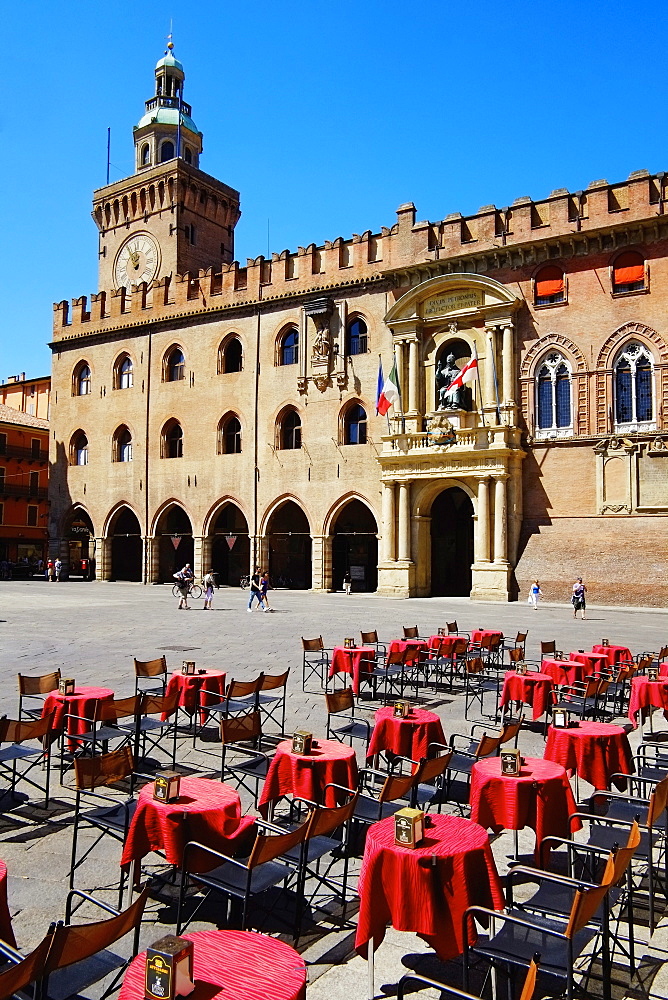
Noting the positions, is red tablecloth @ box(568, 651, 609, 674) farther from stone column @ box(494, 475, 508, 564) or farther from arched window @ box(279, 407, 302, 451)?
arched window @ box(279, 407, 302, 451)

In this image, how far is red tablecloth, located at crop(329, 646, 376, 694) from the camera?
1077 centimetres

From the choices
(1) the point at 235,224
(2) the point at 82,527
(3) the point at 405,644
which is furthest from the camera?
(2) the point at 82,527

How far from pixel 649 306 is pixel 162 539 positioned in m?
25.0

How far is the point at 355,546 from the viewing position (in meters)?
37.2

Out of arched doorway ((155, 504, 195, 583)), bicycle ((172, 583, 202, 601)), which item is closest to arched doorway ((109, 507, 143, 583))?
arched doorway ((155, 504, 195, 583))

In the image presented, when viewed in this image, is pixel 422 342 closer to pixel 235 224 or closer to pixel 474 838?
pixel 235 224

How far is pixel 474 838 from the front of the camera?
4.18 meters

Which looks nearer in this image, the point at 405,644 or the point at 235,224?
the point at 405,644

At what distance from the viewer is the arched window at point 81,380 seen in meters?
43.3

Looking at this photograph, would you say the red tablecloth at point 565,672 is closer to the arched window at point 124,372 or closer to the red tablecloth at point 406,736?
the red tablecloth at point 406,736

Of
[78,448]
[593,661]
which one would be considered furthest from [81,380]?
[593,661]

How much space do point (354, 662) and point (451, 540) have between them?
24.9 m

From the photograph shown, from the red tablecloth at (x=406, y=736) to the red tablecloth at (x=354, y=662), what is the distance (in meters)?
3.67

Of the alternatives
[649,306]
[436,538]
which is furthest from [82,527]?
[649,306]
